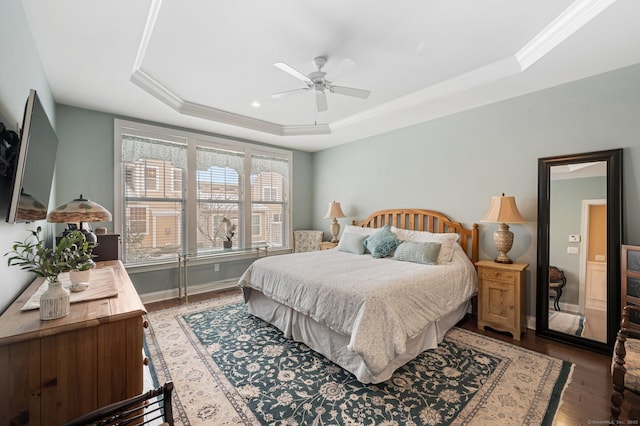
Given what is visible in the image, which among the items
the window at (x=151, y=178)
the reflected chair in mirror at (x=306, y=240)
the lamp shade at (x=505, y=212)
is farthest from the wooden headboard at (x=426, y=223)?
the window at (x=151, y=178)

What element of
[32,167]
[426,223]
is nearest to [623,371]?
[426,223]

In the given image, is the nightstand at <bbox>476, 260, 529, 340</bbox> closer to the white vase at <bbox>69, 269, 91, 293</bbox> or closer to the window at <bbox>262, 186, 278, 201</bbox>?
the white vase at <bbox>69, 269, 91, 293</bbox>

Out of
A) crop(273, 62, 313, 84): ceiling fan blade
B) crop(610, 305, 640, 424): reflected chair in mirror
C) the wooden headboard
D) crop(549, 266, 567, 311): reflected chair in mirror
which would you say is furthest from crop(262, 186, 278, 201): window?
crop(610, 305, 640, 424): reflected chair in mirror

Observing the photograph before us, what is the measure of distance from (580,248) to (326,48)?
3.06 meters

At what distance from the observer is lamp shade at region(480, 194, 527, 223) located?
2.92 metres

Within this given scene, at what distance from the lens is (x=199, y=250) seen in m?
4.44

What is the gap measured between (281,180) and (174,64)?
3.04 metres

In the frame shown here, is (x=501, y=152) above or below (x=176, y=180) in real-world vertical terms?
above

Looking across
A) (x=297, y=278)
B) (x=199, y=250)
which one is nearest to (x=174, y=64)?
(x=297, y=278)

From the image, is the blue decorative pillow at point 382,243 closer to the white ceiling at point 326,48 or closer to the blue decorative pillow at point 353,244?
the blue decorative pillow at point 353,244

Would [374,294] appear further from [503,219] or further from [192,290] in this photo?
[192,290]

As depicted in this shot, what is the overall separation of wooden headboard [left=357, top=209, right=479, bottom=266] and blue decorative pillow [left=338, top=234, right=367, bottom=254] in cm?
71

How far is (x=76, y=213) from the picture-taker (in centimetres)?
228

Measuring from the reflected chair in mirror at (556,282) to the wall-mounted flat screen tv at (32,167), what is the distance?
4.19m
